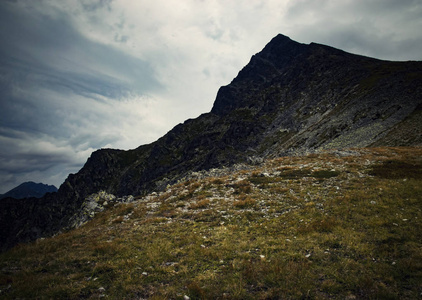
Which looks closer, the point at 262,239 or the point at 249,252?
the point at 249,252

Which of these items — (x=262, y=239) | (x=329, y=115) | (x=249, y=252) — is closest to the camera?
(x=249, y=252)

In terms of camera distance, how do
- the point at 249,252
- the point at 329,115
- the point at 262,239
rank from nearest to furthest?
the point at 249,252, the point at 262,239, the point at 329,115

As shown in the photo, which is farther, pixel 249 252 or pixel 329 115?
pixel 329 115

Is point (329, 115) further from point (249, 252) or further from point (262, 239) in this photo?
point (249, 252)

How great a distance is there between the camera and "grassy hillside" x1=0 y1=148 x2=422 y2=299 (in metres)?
7.50

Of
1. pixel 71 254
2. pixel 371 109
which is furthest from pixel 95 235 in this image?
pixel 371 109

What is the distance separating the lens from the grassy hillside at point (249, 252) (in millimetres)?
7500

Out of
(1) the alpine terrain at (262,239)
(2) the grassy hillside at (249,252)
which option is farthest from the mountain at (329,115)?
(2) the grassy hillside at (249,252)

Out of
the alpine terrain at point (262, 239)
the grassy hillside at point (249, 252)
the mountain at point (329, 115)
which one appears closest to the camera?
the grassy hillside at point (249, 252)

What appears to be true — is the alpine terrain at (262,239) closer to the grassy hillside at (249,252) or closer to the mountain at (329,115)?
the grassy hillside at (249,252)

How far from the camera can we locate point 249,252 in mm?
10164

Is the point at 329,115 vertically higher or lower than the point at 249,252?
higher

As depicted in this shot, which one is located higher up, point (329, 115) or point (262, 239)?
point (329, 115)

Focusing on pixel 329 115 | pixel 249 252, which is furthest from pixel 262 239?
pixel 329 115
